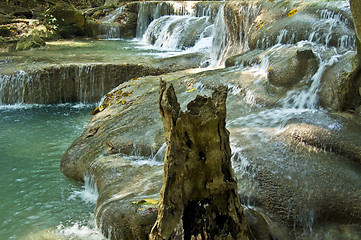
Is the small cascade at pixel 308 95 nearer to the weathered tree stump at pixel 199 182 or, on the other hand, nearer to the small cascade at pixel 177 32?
the weathered tree stump at pixel 199 182

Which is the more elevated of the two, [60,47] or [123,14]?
[123,14]

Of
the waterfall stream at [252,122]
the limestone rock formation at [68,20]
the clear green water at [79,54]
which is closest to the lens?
the waterfall stream at [252,122]

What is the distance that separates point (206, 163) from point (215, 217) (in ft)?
1.26

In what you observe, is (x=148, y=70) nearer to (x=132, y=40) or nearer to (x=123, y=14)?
(x=132, y=40)

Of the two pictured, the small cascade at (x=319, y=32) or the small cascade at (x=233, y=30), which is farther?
the small cascade at (x=233, y=30)

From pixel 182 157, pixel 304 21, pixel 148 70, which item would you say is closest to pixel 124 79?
pixel 148 70

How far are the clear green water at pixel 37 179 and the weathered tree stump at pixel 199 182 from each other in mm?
1487

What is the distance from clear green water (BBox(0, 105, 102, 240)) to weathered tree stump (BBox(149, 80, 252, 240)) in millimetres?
1487

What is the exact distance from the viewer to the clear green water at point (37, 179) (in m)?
4.20

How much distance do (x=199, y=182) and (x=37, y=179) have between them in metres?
3.38

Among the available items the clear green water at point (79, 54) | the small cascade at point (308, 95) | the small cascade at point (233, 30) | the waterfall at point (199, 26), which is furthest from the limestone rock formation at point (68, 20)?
the small cascade at point (308, 95)

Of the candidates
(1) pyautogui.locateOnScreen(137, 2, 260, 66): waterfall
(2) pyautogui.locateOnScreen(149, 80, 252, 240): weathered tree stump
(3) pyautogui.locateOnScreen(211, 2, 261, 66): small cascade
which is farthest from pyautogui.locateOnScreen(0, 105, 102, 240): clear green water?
(1) pyautogui.locateOnScreen(137, 2, 260, 66): waterfall

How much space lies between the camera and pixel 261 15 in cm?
795

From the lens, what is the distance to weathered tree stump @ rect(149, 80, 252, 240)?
2717 mm
